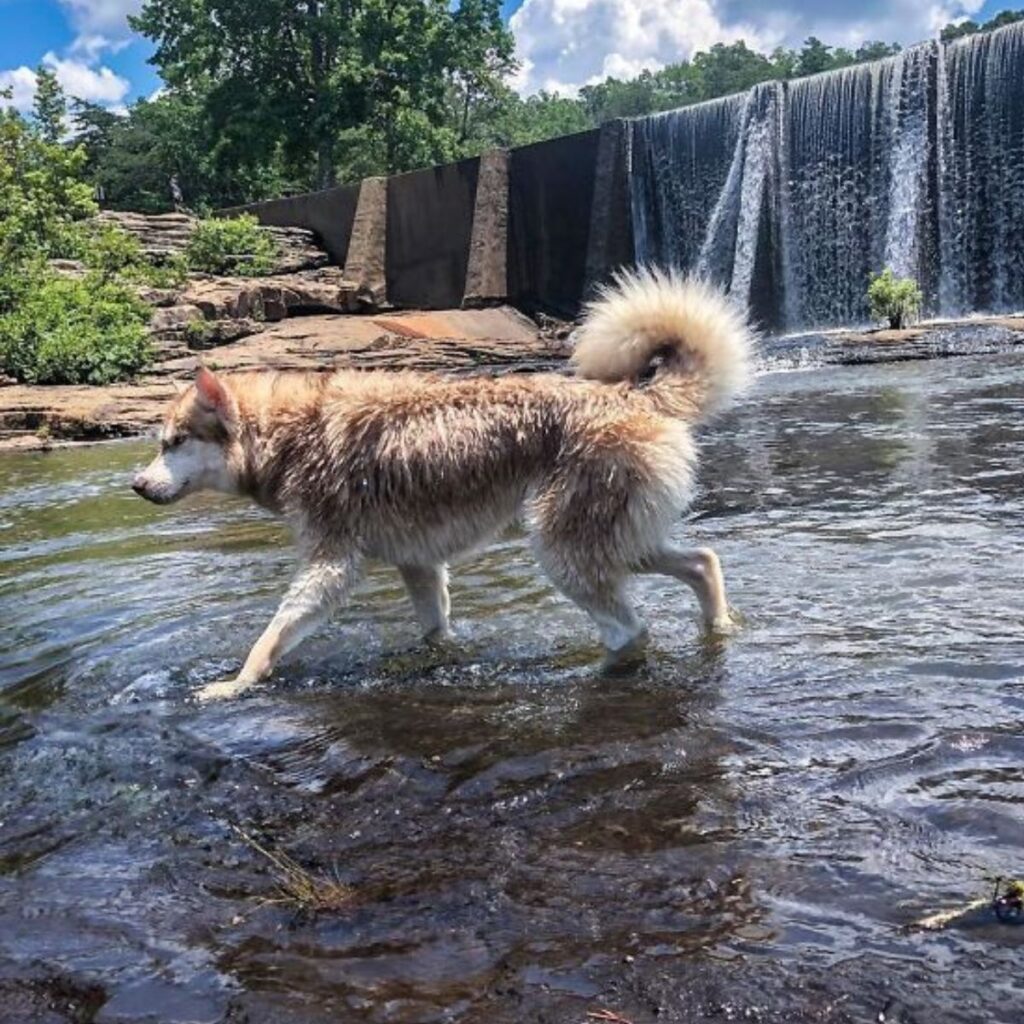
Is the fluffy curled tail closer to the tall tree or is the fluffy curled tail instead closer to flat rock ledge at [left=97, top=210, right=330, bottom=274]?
flat rock ledge at [left=97, top=210, right=330, bottom=274]

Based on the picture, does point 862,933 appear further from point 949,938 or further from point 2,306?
point 2,306

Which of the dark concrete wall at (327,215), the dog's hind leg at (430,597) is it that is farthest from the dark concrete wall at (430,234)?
the dog's hind leg at (430,597)

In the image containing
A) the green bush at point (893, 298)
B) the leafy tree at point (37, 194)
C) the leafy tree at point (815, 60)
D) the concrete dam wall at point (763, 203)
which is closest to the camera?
the green bush at point (893, 298)

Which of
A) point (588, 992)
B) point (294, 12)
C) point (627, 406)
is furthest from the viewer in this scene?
point (294, 12)

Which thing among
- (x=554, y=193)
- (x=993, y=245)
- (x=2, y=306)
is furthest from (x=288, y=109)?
(x=993, y=245)

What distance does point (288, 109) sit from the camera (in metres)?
52.2

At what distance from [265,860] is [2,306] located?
898 inches

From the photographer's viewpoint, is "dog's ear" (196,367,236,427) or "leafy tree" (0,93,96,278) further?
"leafy tree" (0,93,96,278)

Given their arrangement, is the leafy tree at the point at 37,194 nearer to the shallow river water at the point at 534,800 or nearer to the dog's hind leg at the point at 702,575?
the shallow river water at the point at 534,800

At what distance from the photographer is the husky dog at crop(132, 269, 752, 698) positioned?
203 inches

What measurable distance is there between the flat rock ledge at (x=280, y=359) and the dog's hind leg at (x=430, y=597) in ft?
29.6

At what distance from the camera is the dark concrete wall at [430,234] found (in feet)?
119

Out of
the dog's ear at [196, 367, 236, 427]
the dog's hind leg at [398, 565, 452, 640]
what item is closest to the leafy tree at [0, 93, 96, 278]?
the dog's ear at [196, 367, 236, 427]

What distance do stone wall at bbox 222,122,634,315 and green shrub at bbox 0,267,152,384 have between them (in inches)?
434
